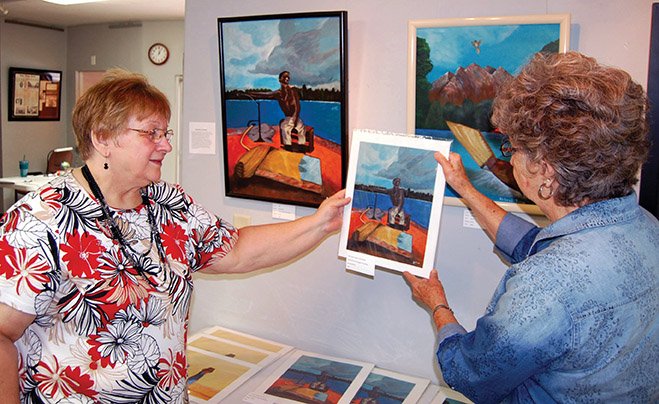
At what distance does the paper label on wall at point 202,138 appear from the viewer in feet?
8.03

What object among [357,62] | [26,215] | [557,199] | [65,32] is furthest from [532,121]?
[65,32]

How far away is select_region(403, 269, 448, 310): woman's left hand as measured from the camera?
155cm

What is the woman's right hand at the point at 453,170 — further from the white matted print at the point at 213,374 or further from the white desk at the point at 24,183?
the white desk at the point at 24,183

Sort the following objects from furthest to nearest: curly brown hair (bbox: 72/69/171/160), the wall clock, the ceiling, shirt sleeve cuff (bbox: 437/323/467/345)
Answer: the wall clock → the ceiling → curly brown hair (bbox: 72/69/171/160) → shirt sleeve cuff (bbox: 437/323/467/345)

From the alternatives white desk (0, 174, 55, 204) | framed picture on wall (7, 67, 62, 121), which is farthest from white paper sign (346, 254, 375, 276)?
framed picture on wall (7, 67, 62, 121)

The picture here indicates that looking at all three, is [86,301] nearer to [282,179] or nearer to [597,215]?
[282,179]

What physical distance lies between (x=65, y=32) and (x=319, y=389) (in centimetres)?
951

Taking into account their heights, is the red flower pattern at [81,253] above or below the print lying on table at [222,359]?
above

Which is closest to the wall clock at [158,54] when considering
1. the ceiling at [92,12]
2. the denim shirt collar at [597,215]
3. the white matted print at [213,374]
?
the ceiling at [92,12]

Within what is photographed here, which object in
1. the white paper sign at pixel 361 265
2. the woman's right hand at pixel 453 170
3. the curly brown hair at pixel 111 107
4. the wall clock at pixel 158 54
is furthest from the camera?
the wall clock at pixel 158 54

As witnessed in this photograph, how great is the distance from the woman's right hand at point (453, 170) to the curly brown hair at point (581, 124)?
1.41 ft

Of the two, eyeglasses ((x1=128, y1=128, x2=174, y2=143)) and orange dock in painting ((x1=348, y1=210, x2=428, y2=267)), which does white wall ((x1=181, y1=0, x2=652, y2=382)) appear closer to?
orange dock in painting ((x1=348, y1=210, x2=428, y2=267))

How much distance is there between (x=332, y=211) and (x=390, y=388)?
2.17ft

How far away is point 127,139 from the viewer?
1521 millimetres
